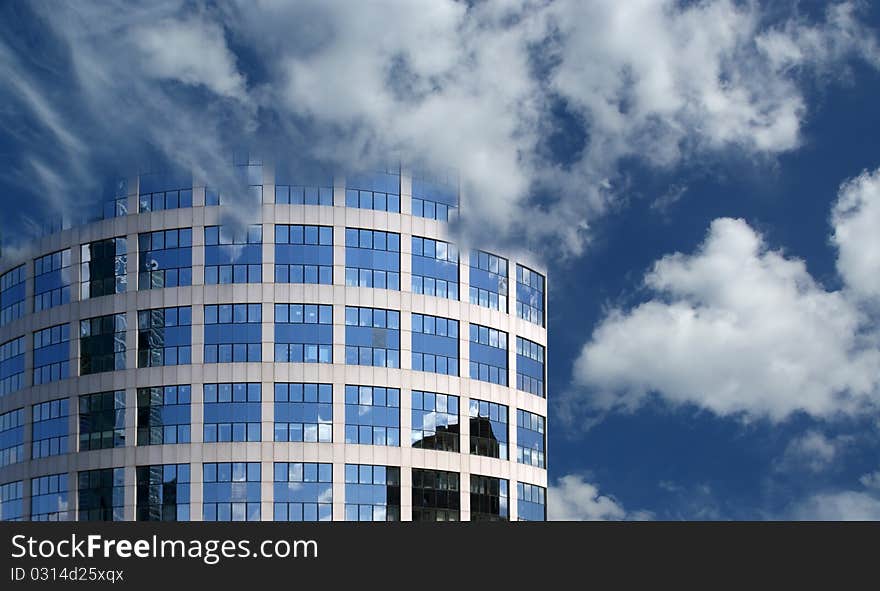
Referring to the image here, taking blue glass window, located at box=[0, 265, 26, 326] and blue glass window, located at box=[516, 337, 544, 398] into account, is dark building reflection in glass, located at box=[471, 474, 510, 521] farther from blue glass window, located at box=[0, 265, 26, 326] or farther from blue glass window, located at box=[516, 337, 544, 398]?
blue glass window, located at box=[0, 265, 26, 326]

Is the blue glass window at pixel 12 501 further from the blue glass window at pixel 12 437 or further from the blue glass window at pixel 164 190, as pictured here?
the blue glass window at pixel 164 190

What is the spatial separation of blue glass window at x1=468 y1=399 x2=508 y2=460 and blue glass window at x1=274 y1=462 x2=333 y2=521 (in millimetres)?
12160

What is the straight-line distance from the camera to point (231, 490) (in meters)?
95.2

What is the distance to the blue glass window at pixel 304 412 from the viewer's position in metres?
96.4

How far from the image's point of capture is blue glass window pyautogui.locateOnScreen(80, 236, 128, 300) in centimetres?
10075

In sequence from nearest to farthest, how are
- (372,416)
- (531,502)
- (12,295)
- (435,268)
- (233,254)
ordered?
(372,416)
(233,254)
(435,268)
(531,502)
(12,295)

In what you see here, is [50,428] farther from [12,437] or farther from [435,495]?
[435,495]

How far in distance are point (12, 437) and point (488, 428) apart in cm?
3739

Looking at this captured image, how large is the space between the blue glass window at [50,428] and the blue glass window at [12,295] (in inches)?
321

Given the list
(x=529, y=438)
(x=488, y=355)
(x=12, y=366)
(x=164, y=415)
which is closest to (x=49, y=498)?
(x=164, y=415)

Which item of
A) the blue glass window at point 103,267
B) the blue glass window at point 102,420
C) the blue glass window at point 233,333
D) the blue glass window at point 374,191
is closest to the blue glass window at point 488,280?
the blue glass window at point 374,191

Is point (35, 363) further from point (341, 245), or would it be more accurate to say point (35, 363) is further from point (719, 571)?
point (719, 571)

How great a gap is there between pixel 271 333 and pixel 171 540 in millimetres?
55826

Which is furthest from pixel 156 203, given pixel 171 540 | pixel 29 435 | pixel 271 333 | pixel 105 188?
pixel 171 540
